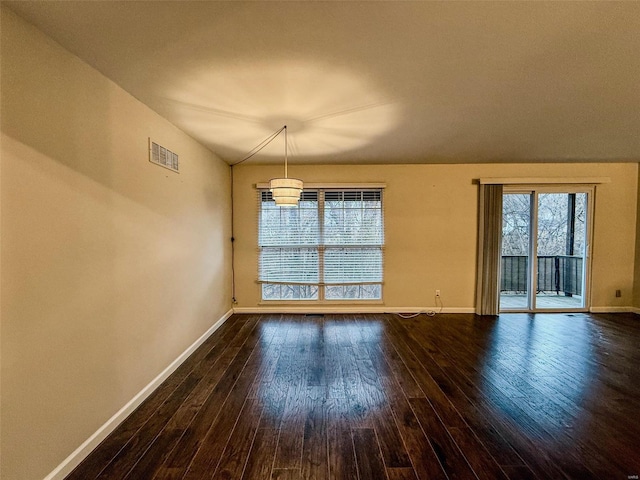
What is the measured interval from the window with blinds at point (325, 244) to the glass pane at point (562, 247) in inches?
110

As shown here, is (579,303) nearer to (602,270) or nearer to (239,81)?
(602,270)

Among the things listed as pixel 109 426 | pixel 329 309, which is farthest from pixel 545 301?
pixel 109 426

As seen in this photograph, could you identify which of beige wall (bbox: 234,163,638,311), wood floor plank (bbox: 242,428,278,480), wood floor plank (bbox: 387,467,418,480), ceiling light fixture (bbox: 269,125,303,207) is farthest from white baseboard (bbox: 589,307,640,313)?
wood floor plank (bbox: 242,428,278,480)

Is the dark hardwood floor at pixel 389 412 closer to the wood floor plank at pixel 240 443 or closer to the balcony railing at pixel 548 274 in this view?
the wood floor plank at pixel 240 443

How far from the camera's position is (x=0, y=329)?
1.28m

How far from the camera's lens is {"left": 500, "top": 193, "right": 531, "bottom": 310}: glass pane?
461cm

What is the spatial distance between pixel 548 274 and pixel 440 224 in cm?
246

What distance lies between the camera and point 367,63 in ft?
5.83

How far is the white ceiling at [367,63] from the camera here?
4.55ft

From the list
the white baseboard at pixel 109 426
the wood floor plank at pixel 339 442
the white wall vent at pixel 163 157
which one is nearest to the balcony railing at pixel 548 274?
the wood floor plank at pixel 339 442

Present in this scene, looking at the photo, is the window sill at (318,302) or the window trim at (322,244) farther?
the window sill at (318,302)

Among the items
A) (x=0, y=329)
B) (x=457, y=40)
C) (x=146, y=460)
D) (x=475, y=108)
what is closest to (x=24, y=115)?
(x=0, y=329)

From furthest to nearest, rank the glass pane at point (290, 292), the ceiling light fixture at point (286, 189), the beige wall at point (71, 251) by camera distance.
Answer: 1. the glass pane at point (290, 292)
2. the ceiling light fixture at point (286, 189)
3. the beige wall at point (71, 251)

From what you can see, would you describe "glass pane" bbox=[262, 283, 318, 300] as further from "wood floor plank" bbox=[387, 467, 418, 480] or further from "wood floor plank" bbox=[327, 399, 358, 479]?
"wood floor plank" bbox=[387, 467, 418, 480]
